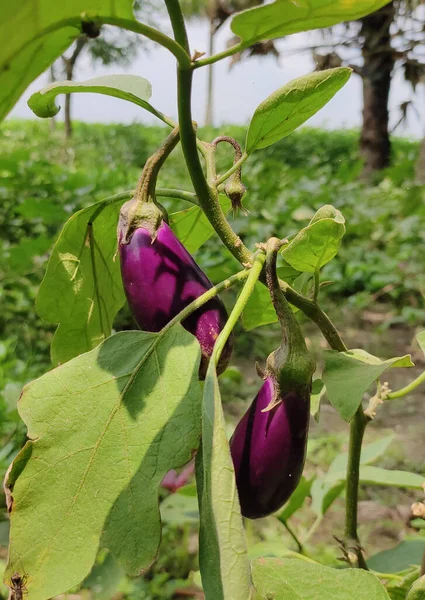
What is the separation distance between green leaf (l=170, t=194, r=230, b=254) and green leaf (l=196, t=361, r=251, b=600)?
20 centimetres

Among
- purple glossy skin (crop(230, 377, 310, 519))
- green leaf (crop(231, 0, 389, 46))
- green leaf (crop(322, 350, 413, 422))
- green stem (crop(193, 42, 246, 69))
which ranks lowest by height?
purple glossy skin (crop(230, 377, 310, 519))

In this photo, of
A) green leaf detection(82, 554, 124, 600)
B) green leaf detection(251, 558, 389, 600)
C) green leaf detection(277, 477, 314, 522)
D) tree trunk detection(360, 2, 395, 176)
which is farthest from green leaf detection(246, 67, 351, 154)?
tree trunk detection(360, 2, 395, 176)

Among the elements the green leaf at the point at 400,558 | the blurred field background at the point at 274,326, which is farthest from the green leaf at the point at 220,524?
the green leaf at the point at 400,558

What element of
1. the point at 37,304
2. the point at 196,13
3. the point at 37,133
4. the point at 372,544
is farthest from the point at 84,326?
the point at 196,13

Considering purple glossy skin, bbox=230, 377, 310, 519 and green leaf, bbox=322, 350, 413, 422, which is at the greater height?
green leaf, bbox=322, 350, 413, 422

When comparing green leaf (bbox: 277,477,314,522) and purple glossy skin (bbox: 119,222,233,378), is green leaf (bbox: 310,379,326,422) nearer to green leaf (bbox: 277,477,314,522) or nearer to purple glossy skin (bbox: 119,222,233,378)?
purple glossy skin (bbox: 119,222,233,378)

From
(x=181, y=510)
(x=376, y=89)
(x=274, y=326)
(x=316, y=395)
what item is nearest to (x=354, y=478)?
(x=316, y=395)

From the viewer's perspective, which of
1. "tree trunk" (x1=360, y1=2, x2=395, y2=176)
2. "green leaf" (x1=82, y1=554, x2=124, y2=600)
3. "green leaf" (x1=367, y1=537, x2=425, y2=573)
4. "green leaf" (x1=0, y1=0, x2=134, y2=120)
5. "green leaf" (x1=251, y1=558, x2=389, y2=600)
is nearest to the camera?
"green leaf" (x1=0, y1=0, x2=134, y2=120)

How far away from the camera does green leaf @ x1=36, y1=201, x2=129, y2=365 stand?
417 mm

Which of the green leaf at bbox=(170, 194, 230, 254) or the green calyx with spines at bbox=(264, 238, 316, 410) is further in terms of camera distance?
the green leaf at bbox=(170, 194, 230, 254)

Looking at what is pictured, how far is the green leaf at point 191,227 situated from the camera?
0.44 m

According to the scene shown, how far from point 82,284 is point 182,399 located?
0.15 m

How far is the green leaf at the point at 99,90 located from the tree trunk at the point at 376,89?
4.95 metres

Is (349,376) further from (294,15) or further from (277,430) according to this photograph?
(294,15)
